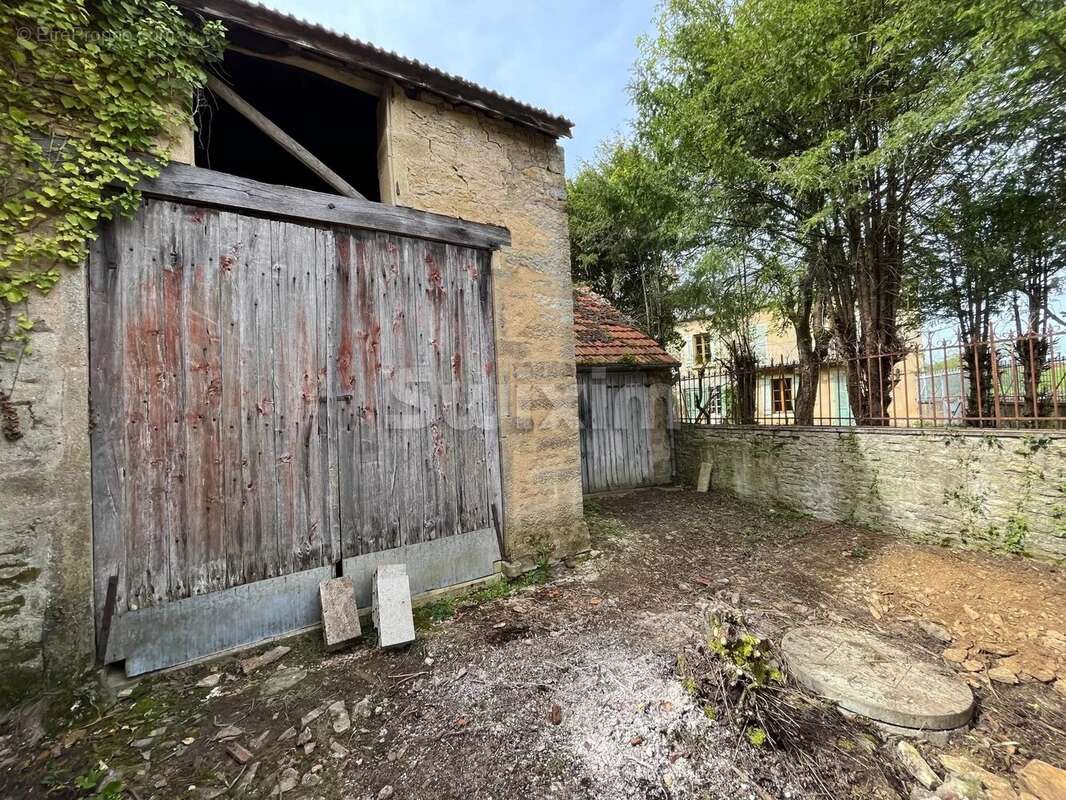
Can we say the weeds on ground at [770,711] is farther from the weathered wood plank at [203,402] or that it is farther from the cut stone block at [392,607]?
the weathered wood plank at [203,402]

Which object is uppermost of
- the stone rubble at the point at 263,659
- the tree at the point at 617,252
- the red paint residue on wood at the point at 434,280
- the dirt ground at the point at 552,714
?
the tree at the point at 617,252

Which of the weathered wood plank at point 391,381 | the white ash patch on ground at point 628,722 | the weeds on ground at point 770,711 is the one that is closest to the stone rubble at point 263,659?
the weathered wood plank at point 391,381

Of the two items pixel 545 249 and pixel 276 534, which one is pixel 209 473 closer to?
pixel 276 534

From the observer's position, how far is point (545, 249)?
4605 mm

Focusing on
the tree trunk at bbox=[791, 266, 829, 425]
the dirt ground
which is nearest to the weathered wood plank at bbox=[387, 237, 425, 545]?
the dirt ground

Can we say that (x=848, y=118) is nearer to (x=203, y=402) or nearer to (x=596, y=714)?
(x=596, y=714)

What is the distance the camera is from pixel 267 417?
3191mm

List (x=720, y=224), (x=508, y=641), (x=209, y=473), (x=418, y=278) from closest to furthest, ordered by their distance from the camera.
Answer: (x=209, y=473), (x=508, y=641), (x=418, y=278), (x=720, y=224)

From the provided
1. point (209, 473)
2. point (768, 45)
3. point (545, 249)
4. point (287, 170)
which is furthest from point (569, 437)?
point (768, 45)

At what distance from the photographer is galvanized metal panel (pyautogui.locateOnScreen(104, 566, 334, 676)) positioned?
8.96 ft

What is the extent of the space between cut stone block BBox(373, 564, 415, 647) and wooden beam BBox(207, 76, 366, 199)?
125 inches

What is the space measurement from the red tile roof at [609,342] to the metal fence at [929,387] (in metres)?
1.11

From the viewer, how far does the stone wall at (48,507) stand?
2.43m

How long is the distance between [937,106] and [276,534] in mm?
8070
